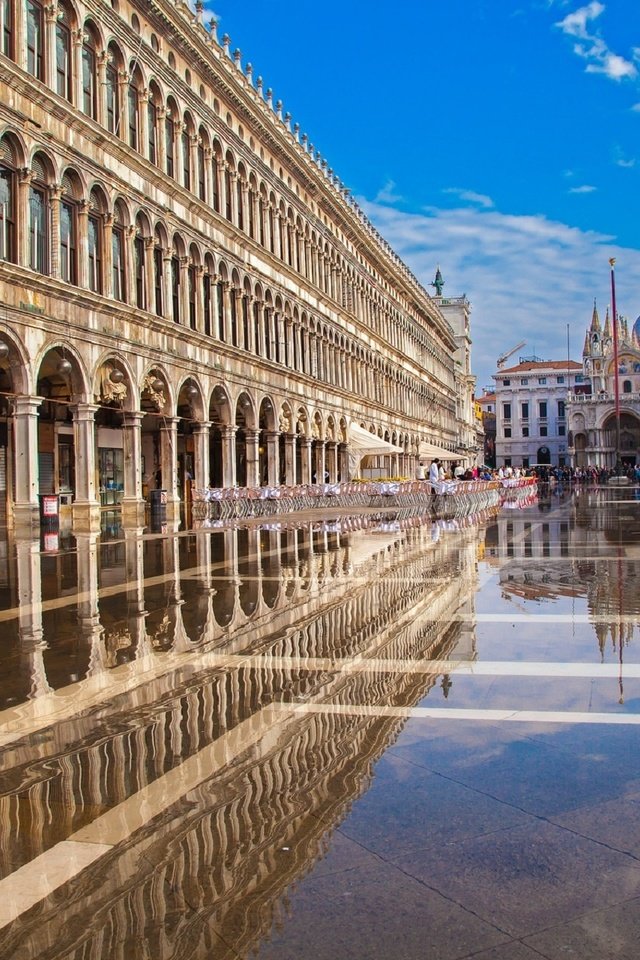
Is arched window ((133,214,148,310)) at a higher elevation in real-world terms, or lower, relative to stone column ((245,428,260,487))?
higher

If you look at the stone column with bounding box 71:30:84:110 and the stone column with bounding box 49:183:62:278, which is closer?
the stone column with bounding box 49:183:62:278

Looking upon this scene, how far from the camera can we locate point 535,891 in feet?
11.2

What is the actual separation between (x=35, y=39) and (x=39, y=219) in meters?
4.89

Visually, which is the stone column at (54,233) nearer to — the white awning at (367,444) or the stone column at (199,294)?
the stone column at (199,294)

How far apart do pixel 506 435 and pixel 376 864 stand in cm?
14847

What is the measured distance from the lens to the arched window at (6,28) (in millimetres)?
22719

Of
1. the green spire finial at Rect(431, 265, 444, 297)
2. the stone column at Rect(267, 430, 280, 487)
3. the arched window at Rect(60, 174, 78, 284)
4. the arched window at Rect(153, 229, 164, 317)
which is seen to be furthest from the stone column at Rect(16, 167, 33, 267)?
the green spire finial at Rect(431, 265, 444, 297)

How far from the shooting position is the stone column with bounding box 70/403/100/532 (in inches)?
998

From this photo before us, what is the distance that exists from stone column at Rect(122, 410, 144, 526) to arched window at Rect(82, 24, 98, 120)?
30.3 ft

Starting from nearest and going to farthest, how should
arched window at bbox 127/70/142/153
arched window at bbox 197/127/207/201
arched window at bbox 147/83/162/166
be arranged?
arched window at bbox 127/70/142/153
arched window at bbox 147/83/162/166
arched window at bbox 197/127/207/201

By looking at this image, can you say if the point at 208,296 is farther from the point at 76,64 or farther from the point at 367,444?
the point at 367,444

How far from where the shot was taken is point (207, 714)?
19.6 feet

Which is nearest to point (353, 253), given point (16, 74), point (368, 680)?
point (16, 74)

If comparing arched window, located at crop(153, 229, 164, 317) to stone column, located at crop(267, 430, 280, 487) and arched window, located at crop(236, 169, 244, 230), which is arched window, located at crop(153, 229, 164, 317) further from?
stone column, located at crop(267, 430, 280, 487)
